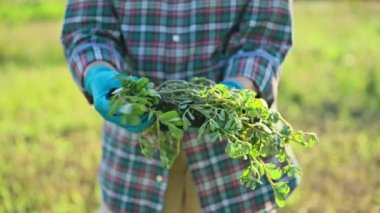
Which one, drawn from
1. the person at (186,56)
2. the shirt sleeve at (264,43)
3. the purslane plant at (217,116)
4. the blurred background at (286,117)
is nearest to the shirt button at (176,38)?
the person at (186,56)

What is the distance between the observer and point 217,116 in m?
1.55

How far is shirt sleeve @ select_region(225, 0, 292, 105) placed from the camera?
1896mm

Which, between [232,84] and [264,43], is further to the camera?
[264,43]

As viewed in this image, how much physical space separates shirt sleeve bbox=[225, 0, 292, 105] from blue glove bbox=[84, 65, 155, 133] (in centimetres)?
32

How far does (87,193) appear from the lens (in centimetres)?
341

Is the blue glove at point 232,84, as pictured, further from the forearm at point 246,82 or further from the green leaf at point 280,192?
the green leaf at point 280,192

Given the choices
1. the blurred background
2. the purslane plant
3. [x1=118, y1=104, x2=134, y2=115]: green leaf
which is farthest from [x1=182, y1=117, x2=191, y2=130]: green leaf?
the blurred background

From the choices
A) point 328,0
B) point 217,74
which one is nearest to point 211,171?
point 217,74

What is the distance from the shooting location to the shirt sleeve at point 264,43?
190 cm

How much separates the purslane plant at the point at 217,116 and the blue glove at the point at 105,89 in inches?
1.3

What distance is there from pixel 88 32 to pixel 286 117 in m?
2.68

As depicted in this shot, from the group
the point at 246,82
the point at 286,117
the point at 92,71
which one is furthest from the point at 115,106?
the point at 286,117

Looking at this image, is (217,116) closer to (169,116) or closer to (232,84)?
(169,116)

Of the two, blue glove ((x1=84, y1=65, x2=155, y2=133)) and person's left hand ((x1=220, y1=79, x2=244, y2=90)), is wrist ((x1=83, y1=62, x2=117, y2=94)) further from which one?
person's left hand ((x1=220, y1=79, x2=244, y2=90))
